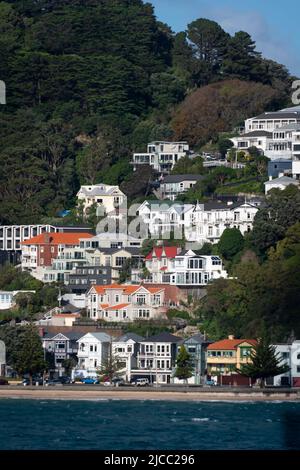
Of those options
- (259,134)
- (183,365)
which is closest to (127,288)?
(183,365)

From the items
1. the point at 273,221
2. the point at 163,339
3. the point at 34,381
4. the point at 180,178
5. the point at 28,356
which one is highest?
the point at 180,178

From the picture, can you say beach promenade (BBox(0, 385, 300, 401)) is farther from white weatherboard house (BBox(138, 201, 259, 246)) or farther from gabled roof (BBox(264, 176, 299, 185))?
gabled roof (BBox(264, 176, 299, 185))

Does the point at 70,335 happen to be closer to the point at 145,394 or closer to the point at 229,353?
the point at 145,394

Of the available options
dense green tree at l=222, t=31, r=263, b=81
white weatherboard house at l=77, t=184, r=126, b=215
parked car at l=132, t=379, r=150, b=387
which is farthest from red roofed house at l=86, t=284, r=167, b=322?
dense green tree at l=222, t=31, r=263, b=81

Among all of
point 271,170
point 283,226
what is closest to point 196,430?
point 283,226

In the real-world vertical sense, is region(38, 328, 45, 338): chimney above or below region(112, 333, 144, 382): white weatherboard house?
above

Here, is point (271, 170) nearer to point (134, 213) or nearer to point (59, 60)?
point (134, 213)

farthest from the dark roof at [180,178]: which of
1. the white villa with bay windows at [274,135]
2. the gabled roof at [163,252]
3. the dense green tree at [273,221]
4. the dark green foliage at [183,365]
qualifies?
the dark green foliage at [183,365]
